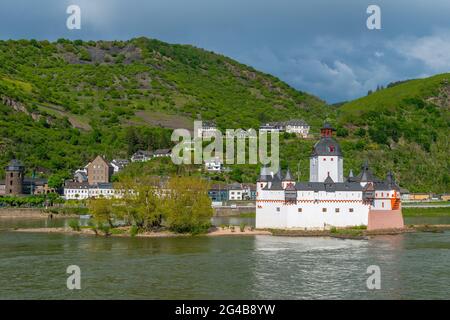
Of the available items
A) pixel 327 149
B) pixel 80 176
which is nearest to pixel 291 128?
pixel 80 176

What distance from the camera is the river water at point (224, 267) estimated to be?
36.4 meters

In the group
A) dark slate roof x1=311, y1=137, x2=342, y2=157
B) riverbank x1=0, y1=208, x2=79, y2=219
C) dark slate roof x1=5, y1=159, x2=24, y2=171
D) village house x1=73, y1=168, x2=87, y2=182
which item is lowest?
riverbank x1=0, y1=208, x2=79, y2=219

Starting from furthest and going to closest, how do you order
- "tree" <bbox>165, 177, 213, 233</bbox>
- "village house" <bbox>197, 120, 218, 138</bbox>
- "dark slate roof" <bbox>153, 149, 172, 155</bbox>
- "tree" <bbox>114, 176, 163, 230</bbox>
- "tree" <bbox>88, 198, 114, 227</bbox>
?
"village house" <bbox>197, 120, 218, 138</bbox>
"dark slate roof" <bbox>153, 149, 172, 155</bbox>
"tree" <bbox>88, 198, 114, 227</bbox>
"tree" <bbox>114, 176, 163, 230</bbox>
"tree" <bbox>165, 177, 213, 233</bbox>

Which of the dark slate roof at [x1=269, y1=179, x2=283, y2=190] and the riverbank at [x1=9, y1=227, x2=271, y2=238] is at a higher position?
the dark slate roof at [x1=269, y1=179, x2=283, y2=190]

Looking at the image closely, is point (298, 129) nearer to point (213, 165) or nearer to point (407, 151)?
point (407, 151)

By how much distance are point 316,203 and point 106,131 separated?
108421 millimetres

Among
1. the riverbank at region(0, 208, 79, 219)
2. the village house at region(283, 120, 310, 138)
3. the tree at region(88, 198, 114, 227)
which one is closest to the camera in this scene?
the tree at region(88, 198, 114, 227)

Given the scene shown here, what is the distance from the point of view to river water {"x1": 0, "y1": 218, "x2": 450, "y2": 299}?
119 ft

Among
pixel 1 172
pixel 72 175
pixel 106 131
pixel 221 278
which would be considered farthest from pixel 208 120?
pixel 221 278

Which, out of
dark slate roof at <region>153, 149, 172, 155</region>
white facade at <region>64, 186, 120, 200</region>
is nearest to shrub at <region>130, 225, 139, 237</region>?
white facade at <region>64, 186, 120, 200</region>

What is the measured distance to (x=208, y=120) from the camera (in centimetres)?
18925

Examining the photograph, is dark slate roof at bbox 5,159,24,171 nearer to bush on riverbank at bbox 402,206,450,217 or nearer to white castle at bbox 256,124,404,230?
white castle at bbox 256,124,404,230

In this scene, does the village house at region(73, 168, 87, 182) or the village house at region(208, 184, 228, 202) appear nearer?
the village house at region(208, 184, 228, 202)

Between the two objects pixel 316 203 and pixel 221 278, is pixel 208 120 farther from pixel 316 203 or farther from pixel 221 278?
pixel 221 278
